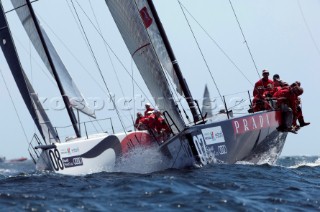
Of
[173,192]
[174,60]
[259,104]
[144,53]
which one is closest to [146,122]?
[174,60]

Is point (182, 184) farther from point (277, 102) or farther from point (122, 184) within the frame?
point (277, 102)

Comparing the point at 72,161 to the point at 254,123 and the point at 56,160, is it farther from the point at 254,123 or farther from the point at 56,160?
the point at 254,123

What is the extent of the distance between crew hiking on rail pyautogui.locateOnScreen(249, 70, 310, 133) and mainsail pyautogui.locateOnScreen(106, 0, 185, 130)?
89.9 inches

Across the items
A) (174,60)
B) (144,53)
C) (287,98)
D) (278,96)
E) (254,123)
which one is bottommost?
(254,123)

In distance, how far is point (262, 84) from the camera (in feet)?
48.9

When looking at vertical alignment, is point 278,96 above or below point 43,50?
below

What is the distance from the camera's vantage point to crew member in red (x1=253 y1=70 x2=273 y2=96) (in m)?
14.9

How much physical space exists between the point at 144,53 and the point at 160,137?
1822mm

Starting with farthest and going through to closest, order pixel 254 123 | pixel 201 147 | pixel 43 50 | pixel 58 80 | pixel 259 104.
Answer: pixel 43 50
pixel 58 80
pixel 259 104
pixel 254 123
pixel 201 147

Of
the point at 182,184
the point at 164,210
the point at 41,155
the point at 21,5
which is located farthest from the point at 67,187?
the point at 21,5

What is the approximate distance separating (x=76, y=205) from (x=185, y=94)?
5.96 metres

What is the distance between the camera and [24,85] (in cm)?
1672

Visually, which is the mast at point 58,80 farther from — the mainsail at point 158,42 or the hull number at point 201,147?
the hull number at point 201,147

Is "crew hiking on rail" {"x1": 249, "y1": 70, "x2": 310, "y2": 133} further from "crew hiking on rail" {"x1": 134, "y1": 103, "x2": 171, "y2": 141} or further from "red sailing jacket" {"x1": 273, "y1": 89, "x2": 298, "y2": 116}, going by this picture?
"crew hiking on rail" {"x1": 134, "y1": 103, "x2": 171, "y2": 141}
